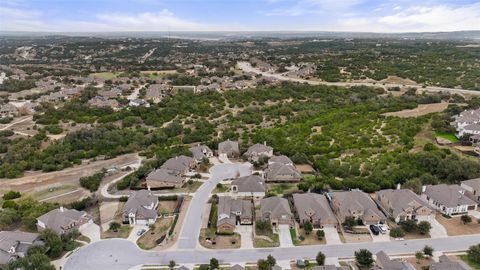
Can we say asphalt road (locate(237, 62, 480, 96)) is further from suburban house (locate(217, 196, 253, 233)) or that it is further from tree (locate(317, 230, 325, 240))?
suburban house (locate(217, 196, 253, 233))

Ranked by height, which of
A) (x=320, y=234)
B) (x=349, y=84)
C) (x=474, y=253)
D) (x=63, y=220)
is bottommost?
(x=63, y=220)

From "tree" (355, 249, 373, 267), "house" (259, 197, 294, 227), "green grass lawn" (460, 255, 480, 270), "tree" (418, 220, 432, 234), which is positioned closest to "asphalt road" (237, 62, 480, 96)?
"tree" (418, 220, 432, 234)

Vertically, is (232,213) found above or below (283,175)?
below

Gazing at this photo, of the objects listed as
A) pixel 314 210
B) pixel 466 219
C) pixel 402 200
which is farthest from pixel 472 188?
pixel 314 210

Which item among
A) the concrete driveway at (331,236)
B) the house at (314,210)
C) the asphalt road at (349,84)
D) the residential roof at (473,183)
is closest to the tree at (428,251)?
the concrete driveway at (331,236)

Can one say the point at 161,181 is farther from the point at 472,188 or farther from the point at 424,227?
the point at 472,188

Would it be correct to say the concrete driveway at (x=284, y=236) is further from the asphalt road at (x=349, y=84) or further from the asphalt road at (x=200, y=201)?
the asphalt road at (x=349, y=84)

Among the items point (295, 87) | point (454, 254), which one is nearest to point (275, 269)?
point (454, 254)
